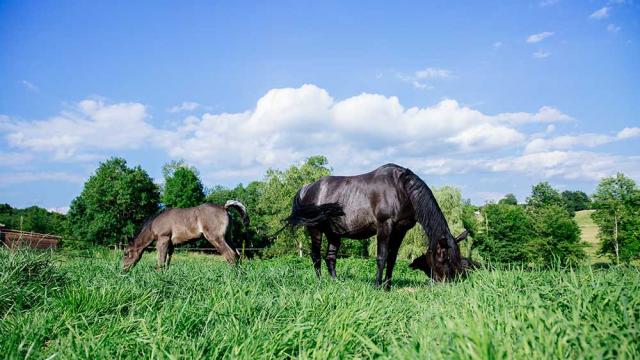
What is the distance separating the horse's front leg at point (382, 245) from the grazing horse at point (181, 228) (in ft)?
16.8

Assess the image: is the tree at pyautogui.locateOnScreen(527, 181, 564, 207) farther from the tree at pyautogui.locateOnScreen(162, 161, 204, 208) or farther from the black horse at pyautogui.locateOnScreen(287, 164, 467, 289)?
the black horse at pyautogui.locateOnScreen(287, 164, 467, 289)

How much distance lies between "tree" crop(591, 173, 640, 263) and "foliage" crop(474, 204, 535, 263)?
8.53 meters

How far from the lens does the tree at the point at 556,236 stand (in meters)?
49.3

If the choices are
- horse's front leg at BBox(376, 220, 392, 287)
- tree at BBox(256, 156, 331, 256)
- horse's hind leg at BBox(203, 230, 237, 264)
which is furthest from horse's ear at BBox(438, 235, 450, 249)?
tree at BBox(256, 156, 331, 256)

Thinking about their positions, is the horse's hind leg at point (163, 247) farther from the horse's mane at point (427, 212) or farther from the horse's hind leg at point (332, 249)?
the horse's mane at point (427, 212)

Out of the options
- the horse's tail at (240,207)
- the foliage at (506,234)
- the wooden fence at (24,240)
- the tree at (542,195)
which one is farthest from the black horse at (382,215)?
the tree at (542,195)

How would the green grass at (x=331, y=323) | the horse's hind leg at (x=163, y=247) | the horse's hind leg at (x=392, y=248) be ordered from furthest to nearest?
the horse's hind leg at (x=163, y=247), the horse's hind leg at (x=392, y=248), the green grass at (x=331, y=323)

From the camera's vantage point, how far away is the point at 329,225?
29.3 ft

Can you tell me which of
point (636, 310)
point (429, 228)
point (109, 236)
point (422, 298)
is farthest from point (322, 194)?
point (109, 236)

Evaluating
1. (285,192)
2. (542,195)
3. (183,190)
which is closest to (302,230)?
(285,192)

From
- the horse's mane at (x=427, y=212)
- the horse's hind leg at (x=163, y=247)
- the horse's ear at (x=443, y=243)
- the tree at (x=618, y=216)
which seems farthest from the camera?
the tree at (x=618, y=216)

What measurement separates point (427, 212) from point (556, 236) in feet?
171

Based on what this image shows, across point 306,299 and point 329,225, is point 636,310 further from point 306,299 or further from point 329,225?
point 329,225

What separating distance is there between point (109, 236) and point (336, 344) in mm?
54837
